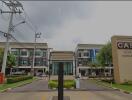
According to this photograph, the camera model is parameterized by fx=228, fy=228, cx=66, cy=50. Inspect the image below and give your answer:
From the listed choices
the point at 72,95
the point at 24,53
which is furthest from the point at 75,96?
the point at 24,53

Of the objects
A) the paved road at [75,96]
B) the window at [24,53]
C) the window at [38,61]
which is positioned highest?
the window at [24,53]

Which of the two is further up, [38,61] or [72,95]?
[38,61]

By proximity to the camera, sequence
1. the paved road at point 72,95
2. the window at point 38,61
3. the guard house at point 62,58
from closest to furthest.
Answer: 1. the guard house at point 62,58
2. the paved road at point 72,95
3. the window at point 38,61

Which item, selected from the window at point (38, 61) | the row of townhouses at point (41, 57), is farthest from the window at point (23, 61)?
the window at point (38, 61)

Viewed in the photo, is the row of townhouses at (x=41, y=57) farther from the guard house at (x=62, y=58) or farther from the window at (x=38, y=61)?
the guard house at (x=62, y=58)

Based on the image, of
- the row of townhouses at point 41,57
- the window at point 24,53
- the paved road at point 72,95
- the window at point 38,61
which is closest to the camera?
the paved road at point 72,95

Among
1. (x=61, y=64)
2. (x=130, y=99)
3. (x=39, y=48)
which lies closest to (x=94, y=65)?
(x=39, y=48)

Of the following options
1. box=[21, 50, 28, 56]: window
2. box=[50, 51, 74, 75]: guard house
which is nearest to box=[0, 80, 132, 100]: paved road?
box=[50, 51, 74, 75]: guard house

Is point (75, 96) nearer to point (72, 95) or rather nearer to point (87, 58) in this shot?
point (72, 95)

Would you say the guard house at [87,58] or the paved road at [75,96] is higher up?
the guard house at [87,58]

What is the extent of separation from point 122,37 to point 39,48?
60685 millimetres

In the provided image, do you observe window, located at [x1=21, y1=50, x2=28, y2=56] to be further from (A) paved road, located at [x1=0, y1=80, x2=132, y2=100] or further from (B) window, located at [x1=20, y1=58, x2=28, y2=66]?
(A) paved road, located at [x1=0, y1=80, x2=132, y2=100]

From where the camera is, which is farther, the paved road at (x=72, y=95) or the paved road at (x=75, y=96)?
the paved road at (x=72, y=95)

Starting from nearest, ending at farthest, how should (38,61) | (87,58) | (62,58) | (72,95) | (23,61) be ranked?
(62,58), (72,95), (23,61), (38,61), (87,58)
